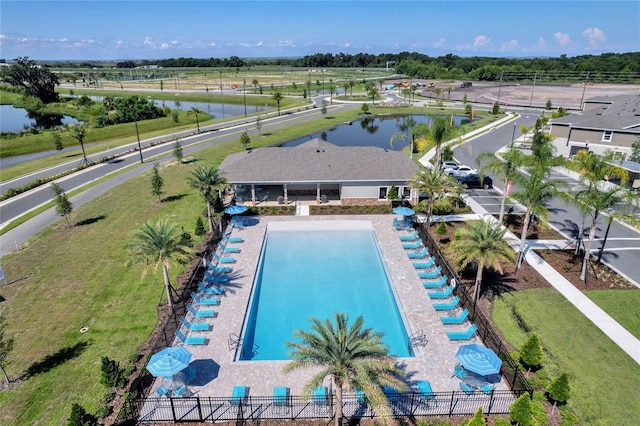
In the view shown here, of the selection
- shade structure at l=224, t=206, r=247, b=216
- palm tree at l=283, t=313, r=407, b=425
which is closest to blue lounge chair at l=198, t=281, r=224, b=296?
shade structure at l=224, t=206, r=247, b=216

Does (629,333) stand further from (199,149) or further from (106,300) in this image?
(199,149)

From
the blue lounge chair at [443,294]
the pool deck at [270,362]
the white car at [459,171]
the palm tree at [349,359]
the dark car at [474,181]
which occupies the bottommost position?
the pool deck at [270,362]

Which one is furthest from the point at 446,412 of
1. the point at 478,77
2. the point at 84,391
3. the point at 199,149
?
the point at 478,77

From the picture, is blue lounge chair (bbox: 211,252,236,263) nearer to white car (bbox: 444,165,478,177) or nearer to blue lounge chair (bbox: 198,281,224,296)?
blue lounge chair (bbox: 198,281,224,296)

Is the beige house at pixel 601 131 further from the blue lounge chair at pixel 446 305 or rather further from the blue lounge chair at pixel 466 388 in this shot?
the blue lounge chair at pixel 466 388

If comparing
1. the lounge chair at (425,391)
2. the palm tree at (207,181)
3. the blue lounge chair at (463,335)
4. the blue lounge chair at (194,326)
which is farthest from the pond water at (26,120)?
the lounge chair at (425,391)

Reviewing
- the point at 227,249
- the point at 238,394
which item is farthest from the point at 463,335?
the point at 227,249
